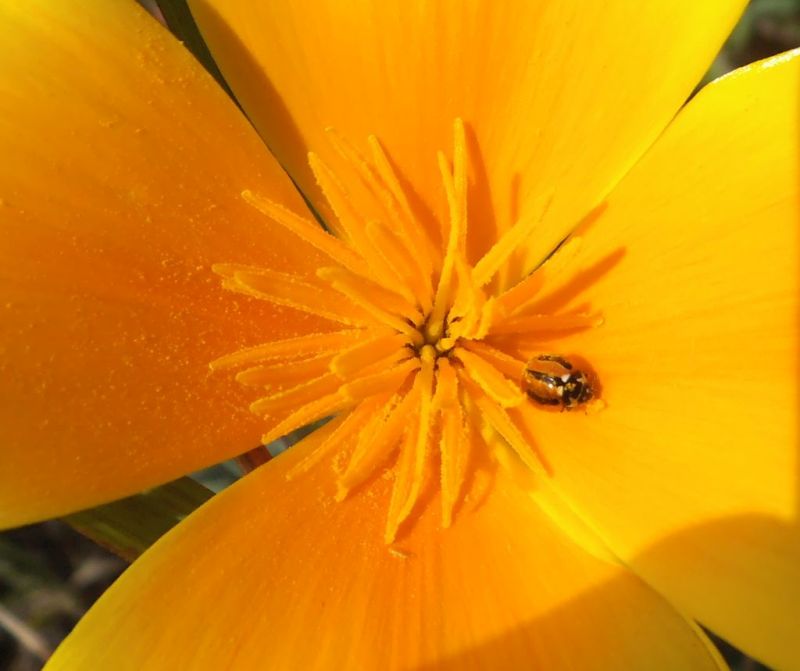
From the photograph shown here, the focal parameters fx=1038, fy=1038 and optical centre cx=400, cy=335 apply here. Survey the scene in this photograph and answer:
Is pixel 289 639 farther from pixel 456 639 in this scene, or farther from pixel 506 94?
pixel 506 94

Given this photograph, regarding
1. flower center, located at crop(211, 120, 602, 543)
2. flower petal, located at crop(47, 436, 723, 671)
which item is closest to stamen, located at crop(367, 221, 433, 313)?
flower center, located at crop(211, 120, 602, 543)

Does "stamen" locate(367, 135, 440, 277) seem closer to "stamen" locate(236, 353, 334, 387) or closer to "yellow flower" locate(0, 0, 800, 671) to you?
"yellow flower" locate(0, 0, 800, 671)

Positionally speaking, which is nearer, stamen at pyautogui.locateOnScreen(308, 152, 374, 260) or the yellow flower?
the yellow flower

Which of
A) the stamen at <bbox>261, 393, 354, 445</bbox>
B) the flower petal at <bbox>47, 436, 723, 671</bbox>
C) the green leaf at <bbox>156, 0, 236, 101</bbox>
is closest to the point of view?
the flower petal at <bbox>47, 436, 723, 671</bbox>

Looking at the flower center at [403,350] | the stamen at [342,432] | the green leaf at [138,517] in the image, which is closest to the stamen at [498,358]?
the flower center at [403,350]

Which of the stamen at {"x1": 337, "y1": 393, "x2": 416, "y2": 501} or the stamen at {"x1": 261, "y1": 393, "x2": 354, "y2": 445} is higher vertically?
the stamen at {"x1": 261, "y1": 393, "x2": 354, "y2": 445}

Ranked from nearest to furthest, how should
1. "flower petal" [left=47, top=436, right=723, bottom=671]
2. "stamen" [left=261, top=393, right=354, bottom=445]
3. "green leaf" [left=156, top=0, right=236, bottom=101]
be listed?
"flower petal" [left=47, top=436, right=723, bottom=671] → "stamen" [left=261, top=393, right=354, bottom=445] → "green leaf" [left=156, top=0, right=236, bottom=101]

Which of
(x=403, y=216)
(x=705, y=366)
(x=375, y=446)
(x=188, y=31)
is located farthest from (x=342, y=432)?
(x=188, y=31)

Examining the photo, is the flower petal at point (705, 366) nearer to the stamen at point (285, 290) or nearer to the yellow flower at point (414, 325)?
the yellow flower at point (414, 325)
